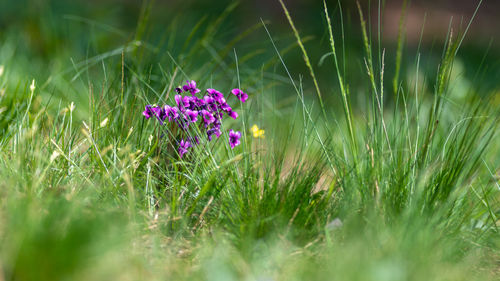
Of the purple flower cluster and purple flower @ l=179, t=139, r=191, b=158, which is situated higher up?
the purple flower cluster

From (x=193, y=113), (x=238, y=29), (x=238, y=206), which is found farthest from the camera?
(x=238, y=29)

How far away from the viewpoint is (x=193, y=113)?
1.92 meters

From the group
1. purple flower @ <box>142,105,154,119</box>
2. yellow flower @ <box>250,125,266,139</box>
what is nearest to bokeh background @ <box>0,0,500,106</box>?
purple flower @ <box>142,105,154,119</box>

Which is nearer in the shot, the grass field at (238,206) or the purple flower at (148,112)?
the grass field at (238,206)

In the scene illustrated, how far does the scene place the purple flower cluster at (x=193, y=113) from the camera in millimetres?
1922

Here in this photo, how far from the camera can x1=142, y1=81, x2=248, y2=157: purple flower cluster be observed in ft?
6.31

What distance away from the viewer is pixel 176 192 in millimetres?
1829

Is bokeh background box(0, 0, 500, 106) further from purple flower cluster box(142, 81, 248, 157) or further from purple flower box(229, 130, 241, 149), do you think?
purple flower box(229, 130, 241, 149)

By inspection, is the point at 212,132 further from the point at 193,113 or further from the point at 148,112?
the point at 148,112

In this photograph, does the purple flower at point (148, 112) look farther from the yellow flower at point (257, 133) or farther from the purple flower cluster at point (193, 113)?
the yellow flower at point (257, 133)

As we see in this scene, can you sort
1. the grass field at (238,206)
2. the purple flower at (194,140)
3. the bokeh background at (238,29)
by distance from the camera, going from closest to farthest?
the grass field at (238,206)
the purple flower at (194,140)
the bokeh background at (238,29)

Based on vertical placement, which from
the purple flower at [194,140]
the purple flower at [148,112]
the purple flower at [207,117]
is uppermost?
the purple flower at [148,112]

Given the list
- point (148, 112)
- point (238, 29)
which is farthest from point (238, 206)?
point (238, 29)

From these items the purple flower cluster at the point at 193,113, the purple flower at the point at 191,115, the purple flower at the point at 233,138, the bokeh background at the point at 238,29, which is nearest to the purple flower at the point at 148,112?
the purple flower cluster at the point at 193,113
